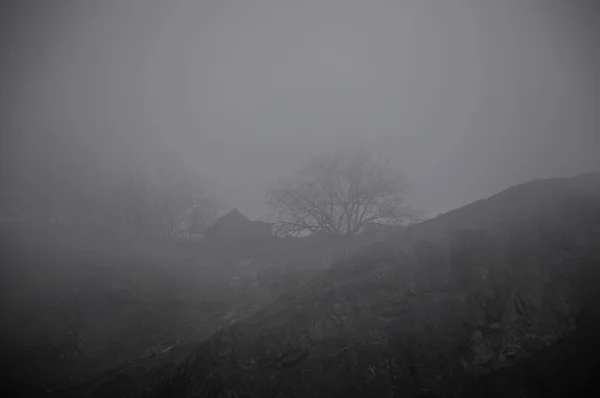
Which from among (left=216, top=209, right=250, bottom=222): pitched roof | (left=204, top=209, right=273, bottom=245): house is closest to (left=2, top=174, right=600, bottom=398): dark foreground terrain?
(left=204, top=209, right=273, bottom=245): house

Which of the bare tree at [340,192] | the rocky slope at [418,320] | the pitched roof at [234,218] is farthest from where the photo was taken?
the pitched roof at [234,218]

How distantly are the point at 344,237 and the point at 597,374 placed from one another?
2018 centimetres

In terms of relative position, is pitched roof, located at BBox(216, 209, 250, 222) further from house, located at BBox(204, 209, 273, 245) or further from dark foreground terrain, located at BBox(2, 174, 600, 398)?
dark foreground terrain, located at BBox(2, 174, 600, 398)

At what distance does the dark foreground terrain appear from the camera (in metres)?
9.53

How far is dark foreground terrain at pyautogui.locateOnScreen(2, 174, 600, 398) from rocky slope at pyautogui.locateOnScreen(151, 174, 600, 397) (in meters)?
0.05

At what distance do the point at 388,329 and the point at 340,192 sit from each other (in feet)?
58.5

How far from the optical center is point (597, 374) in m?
8.23

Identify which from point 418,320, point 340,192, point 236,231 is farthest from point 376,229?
point 236,231

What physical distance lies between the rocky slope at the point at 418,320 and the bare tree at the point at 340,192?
1000 centimetres

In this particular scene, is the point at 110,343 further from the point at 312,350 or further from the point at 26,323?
the point at 312,350

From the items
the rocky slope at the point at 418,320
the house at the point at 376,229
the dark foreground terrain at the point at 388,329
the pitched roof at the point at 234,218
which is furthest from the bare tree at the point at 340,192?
the pitched roof at the point at 234,218

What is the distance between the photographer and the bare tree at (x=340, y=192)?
2684cm

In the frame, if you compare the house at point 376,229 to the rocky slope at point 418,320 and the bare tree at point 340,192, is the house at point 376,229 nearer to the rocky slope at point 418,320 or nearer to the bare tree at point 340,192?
the bare tree at point 340,192

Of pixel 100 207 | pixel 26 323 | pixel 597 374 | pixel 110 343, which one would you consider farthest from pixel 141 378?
pixel 100 207
